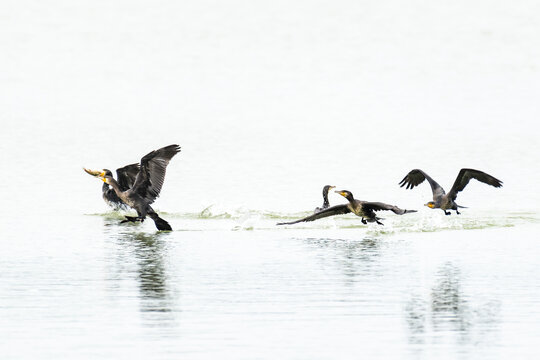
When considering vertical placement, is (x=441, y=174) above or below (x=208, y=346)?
above

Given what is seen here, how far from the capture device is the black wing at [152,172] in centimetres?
2364

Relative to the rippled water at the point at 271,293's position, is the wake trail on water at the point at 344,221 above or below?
above

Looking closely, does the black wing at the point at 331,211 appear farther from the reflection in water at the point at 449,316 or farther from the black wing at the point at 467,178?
the reflection in water at the point at 449,316

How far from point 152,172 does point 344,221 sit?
5.21m

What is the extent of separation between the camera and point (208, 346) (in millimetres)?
12422

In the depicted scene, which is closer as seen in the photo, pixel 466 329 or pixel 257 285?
pixel 466 329

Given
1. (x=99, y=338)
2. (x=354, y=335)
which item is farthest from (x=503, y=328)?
(x=99, y=338)

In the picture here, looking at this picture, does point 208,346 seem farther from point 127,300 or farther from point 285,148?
point 285,148

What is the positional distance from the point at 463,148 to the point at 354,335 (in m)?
34.0

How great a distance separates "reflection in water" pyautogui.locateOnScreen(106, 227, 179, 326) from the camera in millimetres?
14297

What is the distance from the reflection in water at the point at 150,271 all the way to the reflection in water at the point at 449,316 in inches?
116

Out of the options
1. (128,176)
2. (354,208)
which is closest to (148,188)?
(128,176)

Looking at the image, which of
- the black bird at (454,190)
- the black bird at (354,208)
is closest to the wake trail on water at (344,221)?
the black bird at (454,190)

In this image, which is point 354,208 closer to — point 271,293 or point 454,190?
point 454,190
